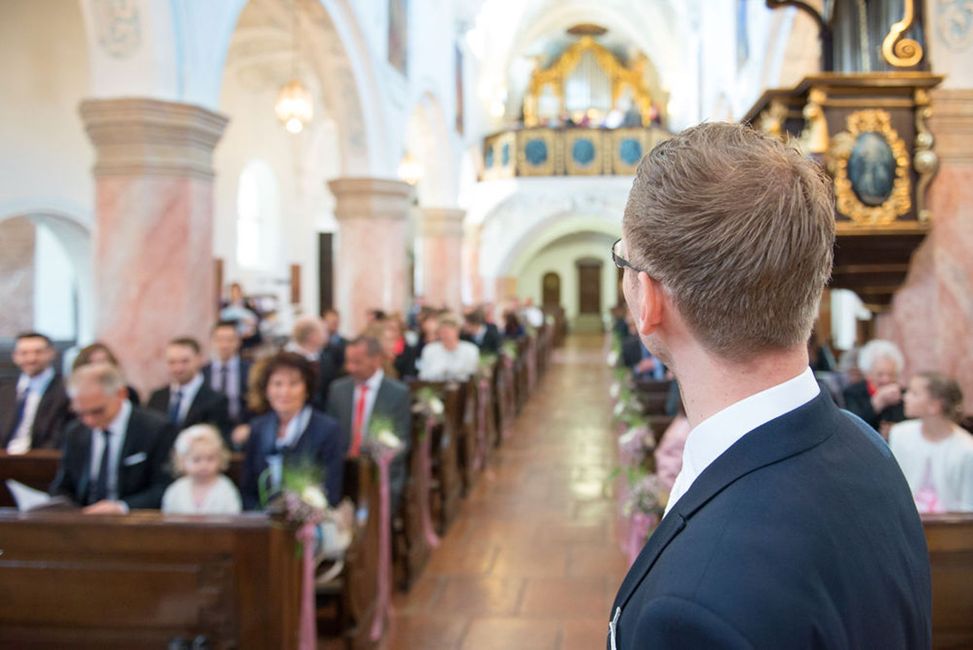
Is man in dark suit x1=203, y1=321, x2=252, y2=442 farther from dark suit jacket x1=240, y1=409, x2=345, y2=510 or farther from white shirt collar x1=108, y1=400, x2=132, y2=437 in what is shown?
white shirt collar x1=108, y1=400, x2=132, y2=437

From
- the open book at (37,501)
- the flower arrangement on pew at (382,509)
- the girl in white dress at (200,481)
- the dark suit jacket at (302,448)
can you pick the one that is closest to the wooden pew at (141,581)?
the open book at (37,501)

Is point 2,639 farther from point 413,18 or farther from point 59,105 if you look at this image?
point 413,18

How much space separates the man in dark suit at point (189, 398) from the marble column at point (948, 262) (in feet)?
17.0

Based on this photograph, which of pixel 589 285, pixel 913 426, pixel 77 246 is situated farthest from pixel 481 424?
pixel 589 285

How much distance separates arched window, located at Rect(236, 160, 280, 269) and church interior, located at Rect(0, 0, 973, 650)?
0.41 m

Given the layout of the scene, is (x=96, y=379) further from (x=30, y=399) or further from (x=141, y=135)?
(x=141, y=135)

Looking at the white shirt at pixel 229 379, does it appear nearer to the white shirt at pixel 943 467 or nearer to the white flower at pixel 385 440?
the white flower at pixel 385 440

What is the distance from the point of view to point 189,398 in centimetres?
588

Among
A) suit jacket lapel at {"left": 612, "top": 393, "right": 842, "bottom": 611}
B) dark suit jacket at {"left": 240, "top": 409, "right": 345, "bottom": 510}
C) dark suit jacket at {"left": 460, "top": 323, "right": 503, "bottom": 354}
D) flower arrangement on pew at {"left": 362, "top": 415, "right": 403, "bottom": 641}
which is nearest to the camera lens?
suit jacket lapel at {"left": 612, "top": 393, "right": 842, "bottom": 611}

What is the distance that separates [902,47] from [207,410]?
564 cm

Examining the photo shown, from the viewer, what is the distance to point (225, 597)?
3.24 m

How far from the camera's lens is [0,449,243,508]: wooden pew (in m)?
5.09

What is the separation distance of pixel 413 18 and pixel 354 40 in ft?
12.8

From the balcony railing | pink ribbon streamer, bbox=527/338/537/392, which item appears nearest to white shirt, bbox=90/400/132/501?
pink ribbon streamer, bbox=527/338/537/392
